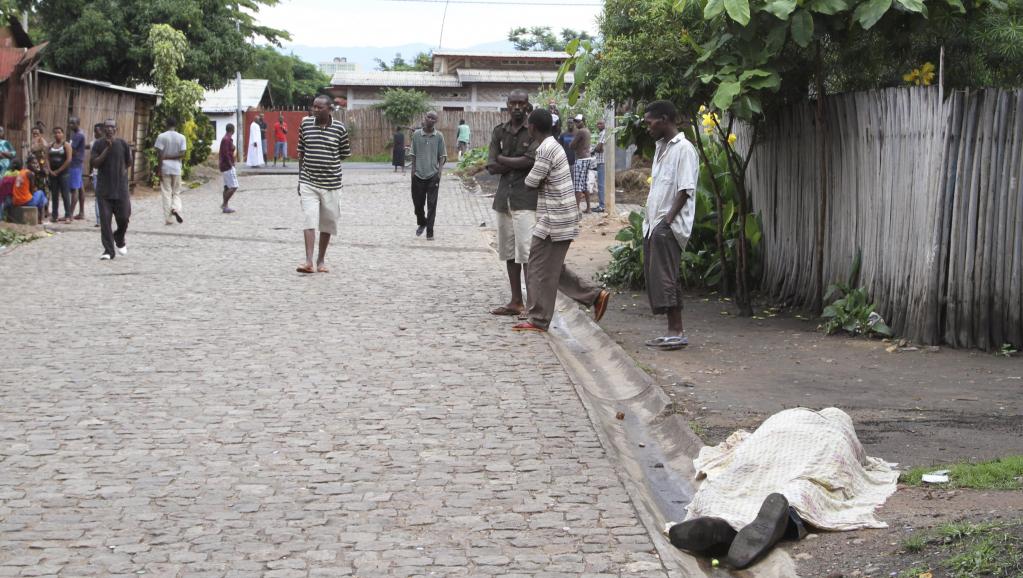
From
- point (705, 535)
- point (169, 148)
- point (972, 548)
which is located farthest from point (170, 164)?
point (972, 548)

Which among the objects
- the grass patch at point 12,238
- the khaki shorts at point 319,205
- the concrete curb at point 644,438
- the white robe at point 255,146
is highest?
the white robe at point 255,146

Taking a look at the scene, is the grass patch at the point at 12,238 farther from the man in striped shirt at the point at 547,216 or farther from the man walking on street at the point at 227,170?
the man in striped shirt at the point at 547,216

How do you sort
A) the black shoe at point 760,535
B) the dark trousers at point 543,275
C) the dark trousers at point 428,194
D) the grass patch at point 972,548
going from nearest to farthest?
1. the grass patch at point 972,548
2. the black shoe at point 760,535
3. the dark trousers at point 543,275
4. the dark trousers at point 428,194

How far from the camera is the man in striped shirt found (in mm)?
9688

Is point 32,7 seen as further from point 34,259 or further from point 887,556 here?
point 887,556

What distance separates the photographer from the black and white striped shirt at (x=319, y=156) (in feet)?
43.4

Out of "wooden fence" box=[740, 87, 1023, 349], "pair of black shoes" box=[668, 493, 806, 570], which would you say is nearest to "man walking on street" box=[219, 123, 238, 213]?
"wooden fence" box=[740, 87, 1023, 349]

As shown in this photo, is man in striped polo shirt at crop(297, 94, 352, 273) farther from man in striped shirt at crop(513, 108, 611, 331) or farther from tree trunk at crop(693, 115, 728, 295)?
tree trunk at crop(693, 115, 728, 295)

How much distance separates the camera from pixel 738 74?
923 centimetres

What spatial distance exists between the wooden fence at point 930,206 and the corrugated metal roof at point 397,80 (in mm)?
42990

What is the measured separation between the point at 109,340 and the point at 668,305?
4499 millimetres

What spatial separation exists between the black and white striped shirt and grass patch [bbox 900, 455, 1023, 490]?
8855 millimetres

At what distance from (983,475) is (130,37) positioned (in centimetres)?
3179

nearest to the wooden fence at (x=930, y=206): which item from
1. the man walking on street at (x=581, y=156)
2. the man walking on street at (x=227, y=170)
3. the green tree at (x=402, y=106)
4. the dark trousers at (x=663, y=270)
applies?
the dark trousers at (x=663, y=270)
